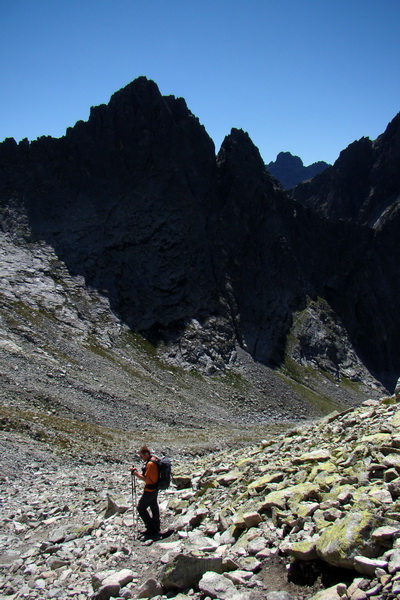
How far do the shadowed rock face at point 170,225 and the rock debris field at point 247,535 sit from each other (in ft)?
250

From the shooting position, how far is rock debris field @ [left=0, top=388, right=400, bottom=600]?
33.4ft

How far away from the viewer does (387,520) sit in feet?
34.9

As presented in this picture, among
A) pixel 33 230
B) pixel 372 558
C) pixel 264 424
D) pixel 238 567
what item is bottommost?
pixel 264 424

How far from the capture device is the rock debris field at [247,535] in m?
10.2

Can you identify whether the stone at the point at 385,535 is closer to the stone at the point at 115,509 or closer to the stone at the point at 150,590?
the stone at the point at 150,590

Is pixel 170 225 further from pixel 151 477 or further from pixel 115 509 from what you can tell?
pixel 151 477

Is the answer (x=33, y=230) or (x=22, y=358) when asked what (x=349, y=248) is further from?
(x=22, y=358)

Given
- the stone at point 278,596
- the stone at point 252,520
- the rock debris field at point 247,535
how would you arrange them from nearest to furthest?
the stone at point 278,596
the rock debris field at point 247,535
the stone at point 252,520

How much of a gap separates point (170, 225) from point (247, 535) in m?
107

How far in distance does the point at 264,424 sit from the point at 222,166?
77.0 m

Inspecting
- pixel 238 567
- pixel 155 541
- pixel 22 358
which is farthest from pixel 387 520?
pixel 22 358

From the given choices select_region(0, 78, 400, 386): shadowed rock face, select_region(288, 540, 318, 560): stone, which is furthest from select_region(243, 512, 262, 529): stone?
select_region(0, 78, 400, 386): shadowed rock face

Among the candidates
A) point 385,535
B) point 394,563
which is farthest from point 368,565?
point 385,535

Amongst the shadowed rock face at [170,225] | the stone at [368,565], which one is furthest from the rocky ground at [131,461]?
the shadowed rock face at [170,225]
